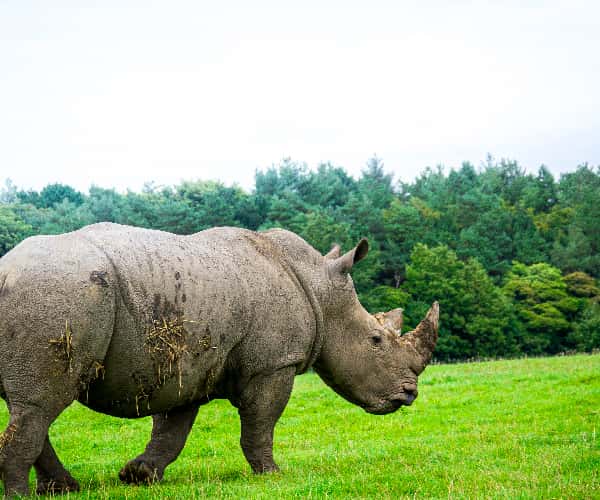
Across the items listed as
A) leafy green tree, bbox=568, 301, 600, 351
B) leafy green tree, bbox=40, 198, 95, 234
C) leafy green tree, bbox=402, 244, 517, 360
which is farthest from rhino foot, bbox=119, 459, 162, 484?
leafy green tree, bbox=568, 301, 600, 351

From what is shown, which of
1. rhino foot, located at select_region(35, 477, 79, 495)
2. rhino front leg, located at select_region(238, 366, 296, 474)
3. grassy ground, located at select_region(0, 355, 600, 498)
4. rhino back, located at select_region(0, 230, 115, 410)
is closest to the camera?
rhino back, located at select_region(0, 230, 115, 410)

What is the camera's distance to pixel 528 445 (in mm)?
12312

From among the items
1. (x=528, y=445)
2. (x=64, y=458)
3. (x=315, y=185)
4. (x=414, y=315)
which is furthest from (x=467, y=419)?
(x=315, y=185)

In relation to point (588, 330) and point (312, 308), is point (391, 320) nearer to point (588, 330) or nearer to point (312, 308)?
point (312, 308)

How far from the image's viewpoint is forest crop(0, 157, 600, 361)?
61.1 m

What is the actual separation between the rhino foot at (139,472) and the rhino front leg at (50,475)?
2.80 ft

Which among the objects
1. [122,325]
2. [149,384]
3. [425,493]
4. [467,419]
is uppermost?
[122,325]

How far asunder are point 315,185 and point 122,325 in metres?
74.1

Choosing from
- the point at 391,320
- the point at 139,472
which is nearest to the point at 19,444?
the point at 139,472

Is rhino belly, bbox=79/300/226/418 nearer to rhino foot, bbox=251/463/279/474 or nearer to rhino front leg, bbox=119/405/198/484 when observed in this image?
rhino front leg, bbox=119/405/198/484

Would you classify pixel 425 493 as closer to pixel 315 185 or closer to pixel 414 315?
pixel 414 315

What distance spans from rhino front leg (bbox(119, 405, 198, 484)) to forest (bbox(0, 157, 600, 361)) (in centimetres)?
3995

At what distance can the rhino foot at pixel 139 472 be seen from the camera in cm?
964

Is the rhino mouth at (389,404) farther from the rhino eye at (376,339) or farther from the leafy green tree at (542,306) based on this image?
the leafy green tree at (542,306)
